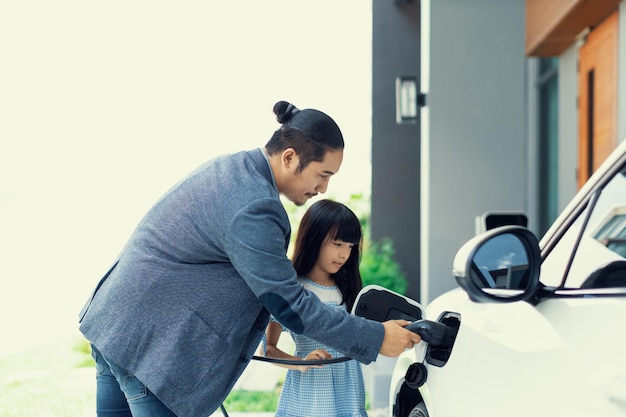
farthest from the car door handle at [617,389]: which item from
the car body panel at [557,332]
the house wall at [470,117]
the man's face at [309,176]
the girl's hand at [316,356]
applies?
the house wall at [470,117]

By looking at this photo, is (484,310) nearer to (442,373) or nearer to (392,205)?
(442,373)

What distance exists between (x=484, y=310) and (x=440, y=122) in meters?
4.29

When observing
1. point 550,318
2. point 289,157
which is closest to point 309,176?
point 289,157

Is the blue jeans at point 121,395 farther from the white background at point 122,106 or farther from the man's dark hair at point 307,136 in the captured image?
the white background at point 122,106

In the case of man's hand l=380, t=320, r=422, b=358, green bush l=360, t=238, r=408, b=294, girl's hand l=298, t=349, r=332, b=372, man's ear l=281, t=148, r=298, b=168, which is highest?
man's ear l=281, t=148, r=298, b=168

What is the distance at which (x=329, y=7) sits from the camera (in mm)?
13703

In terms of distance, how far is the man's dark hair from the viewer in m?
2.54

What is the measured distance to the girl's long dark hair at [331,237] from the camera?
3.30 metres

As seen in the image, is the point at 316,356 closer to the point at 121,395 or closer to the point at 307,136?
the point at 121,395

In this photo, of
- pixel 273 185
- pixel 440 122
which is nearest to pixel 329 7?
pixel 440 122

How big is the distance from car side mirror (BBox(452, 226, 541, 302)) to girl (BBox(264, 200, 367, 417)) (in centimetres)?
130

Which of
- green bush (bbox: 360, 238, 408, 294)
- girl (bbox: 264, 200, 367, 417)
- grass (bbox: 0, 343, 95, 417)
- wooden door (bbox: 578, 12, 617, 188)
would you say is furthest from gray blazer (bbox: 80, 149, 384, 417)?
wooden door (bbox: 578, 12, 617, 188)

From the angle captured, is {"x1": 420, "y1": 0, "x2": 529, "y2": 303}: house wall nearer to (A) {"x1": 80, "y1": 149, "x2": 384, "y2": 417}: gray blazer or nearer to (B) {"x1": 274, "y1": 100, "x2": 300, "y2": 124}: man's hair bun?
(B) {"x1": 274, "y1": 100, "x2": 300, "y2": 124}: man's hair bun

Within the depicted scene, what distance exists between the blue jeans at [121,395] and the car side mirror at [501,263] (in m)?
1.08
